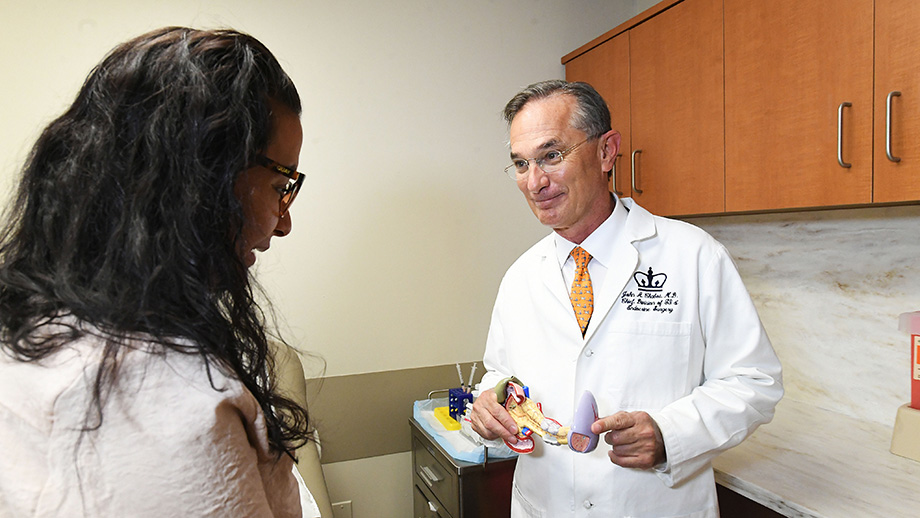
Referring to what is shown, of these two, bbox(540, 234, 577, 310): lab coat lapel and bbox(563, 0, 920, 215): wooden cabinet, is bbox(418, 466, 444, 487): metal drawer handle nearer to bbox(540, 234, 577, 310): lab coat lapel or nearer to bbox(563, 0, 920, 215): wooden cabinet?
bbox(540, 234, 577, 310): lab coat lapel

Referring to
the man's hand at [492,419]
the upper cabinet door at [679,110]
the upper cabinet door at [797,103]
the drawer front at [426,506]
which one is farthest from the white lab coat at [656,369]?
the drawer front at [426,506]

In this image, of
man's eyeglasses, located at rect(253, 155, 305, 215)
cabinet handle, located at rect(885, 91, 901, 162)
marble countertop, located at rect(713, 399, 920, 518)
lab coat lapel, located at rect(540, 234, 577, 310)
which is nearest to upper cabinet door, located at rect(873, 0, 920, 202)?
cabinet handle, located at rect(885, 91, 901, 162)

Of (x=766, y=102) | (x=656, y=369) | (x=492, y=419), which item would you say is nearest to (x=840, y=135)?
(x=766, y=102)

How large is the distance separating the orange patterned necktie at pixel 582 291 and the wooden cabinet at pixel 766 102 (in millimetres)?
688

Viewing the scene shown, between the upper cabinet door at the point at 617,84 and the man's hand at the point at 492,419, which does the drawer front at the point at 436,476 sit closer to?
the man's hand at the point at 492,419

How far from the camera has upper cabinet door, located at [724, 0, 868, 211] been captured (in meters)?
1.60

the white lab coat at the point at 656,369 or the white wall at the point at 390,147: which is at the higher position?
the white wall at the point at 390,147

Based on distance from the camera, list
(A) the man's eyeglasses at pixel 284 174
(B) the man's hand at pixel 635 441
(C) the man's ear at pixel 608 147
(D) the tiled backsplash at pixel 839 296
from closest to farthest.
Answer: (A) the man's eyeglasses at pixel 284 174
(B) the man's hand at pixel 635 441
(C) the man's ear at pixel 608 147
(D) the tiled backsplash at pixel 839 296

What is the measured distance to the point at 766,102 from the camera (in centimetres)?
187

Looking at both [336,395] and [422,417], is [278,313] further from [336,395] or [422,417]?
[422,417]

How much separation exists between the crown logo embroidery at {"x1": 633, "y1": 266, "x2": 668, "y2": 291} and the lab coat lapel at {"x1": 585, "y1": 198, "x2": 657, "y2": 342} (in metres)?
0.02

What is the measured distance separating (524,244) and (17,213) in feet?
7.80

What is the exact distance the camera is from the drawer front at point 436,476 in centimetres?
214

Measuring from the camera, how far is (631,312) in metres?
1.59
